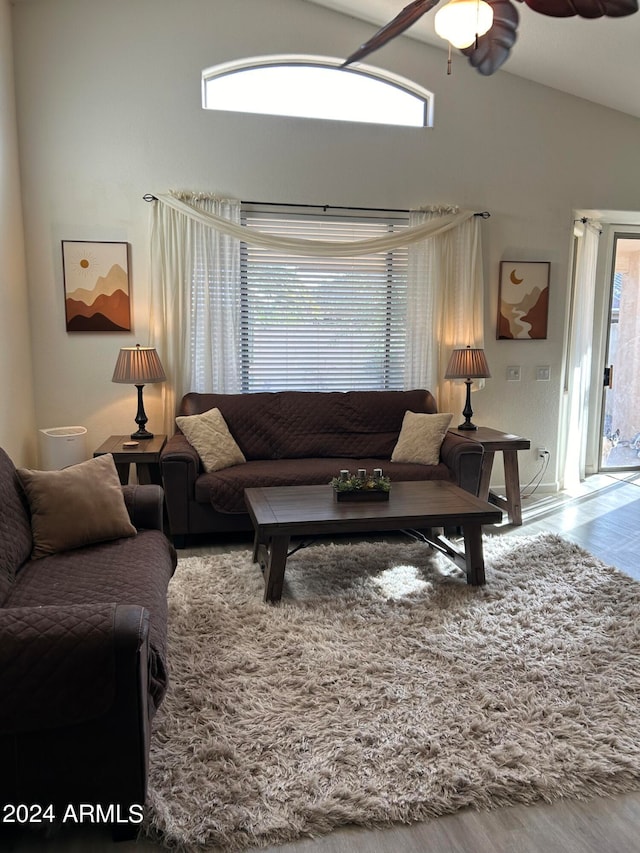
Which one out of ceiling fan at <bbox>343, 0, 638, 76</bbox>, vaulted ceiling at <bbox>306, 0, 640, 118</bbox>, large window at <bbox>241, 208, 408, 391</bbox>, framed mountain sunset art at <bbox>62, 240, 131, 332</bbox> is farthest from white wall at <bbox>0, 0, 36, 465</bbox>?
ceiling fan at <bbox>343, 0, 638, 76</bbox>

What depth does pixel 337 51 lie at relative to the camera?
15.2 ft

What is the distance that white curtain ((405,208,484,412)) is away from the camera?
4875 mm

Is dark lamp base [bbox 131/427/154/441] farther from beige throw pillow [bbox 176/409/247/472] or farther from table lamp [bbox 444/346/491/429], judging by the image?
table lamp [bbox 444/346/491/429]

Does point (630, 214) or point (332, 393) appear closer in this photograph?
point (332, 393)

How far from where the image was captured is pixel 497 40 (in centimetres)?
247

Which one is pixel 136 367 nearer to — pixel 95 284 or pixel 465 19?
pixel 95 284

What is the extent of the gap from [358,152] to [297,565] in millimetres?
3116

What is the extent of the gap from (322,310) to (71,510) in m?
2.76

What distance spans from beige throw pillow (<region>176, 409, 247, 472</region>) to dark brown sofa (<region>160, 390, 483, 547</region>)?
0.17 feet

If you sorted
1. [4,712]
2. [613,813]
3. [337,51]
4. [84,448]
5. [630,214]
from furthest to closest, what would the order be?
[630,214] → [337,51] → [84,448] → [613,813] → [4,712]

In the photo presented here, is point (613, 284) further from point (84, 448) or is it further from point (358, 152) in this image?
point (84, 448)

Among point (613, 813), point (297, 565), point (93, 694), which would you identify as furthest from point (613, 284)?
point (93, 694)

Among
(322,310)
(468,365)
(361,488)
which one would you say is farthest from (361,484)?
(322,310)

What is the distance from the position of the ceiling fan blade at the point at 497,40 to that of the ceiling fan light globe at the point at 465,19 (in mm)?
130
